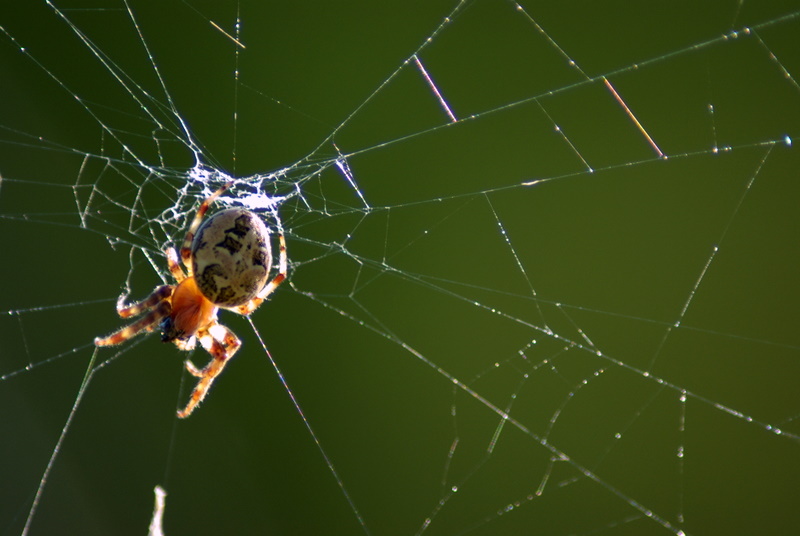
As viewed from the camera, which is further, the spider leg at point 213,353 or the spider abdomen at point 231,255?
the spider leg at point 213,353

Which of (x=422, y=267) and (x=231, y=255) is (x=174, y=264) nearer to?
(x=231, y=255)

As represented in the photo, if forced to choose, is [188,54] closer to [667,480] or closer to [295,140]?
[295,140]

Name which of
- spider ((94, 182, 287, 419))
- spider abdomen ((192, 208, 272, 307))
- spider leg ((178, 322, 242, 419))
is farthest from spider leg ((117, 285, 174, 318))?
spider abdomen ((192, 208, 272, 307))

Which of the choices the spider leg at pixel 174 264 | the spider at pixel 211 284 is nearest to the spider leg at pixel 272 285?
the spider at pixel 211 284

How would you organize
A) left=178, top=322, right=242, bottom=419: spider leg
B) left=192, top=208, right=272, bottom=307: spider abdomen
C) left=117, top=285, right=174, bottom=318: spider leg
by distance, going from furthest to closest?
left=178, top=322, right=242, bottom=419: spider leg
left=117, top=285, right=174, bottom=318: spider leg
left=192, top=208, right=272, bottom=307: spider abdomen

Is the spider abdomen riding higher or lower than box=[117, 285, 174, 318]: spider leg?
higher

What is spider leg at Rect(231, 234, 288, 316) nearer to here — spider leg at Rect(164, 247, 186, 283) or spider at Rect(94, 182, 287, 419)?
spider at Rect(94, 182, 287, 419)

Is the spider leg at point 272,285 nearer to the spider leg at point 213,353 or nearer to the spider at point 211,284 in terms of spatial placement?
the spider at point 211,284
